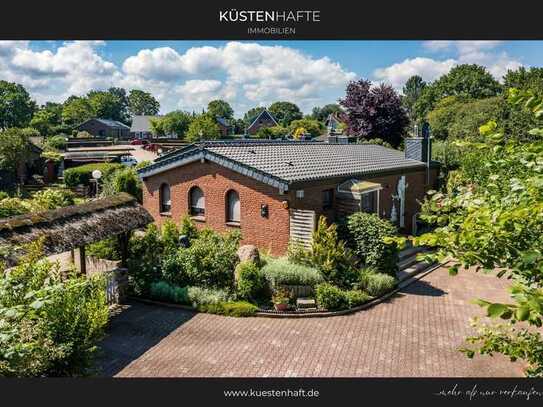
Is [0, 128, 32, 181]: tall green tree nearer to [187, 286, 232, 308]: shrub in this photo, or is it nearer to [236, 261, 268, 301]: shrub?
[187, 286, 232, 308]: shrub

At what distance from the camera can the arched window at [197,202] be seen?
19219mm

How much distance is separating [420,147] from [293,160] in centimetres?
969

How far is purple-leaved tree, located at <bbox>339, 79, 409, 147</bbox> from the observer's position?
3753 cm

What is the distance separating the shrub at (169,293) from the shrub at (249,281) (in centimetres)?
165


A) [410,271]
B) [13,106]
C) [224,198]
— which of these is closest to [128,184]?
[224,198]

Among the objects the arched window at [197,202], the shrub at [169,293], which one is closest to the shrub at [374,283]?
the shrub at [169,293]

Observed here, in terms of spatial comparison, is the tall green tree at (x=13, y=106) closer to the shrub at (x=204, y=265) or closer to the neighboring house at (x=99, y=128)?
the neighboring house at (x=99, y=128)

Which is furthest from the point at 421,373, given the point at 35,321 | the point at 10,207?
the point at 10,207

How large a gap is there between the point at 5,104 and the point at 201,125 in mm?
46994

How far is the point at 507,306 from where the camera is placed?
238 centimetres

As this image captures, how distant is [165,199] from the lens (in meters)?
20.7

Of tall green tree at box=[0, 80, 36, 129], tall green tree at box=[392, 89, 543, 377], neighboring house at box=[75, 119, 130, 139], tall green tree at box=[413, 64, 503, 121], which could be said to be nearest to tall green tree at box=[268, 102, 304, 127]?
tall green tree at box=[413, 64, 503, 121]

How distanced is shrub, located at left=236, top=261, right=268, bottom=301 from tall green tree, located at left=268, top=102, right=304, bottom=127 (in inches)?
3460
